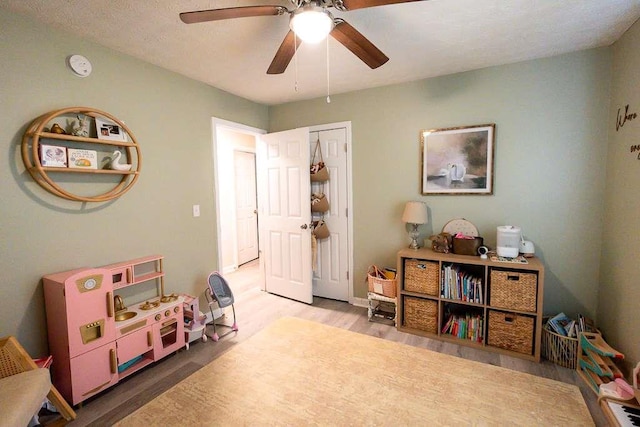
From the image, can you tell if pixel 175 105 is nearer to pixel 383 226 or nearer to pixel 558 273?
pixel 383 226

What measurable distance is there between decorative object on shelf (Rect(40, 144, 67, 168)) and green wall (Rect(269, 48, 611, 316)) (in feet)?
8.51

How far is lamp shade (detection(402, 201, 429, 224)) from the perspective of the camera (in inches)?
107

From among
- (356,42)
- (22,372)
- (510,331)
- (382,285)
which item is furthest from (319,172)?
(22,372)

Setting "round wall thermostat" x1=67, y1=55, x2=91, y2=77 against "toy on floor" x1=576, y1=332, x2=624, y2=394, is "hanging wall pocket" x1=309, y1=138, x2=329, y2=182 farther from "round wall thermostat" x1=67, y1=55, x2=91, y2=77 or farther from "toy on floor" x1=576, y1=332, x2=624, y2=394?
"toy on floor" x1=576, y1=332, x2=624, y2=394

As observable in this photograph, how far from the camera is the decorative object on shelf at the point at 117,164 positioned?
6.82 feet

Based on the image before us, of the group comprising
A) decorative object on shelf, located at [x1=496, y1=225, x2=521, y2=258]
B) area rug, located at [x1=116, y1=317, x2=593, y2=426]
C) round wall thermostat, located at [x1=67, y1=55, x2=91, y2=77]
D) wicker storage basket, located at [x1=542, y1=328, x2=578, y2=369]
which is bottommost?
area rug, located at [x1=116, y1=317, x2=593, y2=426]

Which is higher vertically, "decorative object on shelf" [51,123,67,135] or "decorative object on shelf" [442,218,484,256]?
"decorative object on shelf" [51,123,67,135]

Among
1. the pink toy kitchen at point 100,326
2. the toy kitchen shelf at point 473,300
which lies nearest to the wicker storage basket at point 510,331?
the toy kitchen shelf at point 473,300

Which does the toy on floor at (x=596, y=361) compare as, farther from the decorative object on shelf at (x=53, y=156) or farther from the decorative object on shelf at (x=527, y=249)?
the decorative object on shelf at (x=53, y=156)

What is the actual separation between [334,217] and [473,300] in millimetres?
1652

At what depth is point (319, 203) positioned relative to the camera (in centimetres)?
331

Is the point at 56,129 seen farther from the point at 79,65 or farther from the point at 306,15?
the point at 306,15

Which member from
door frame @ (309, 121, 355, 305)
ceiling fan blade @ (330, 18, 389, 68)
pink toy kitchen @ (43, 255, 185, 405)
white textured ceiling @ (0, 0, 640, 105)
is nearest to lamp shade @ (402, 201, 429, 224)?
door frame @ (309, 121, 355, 305)

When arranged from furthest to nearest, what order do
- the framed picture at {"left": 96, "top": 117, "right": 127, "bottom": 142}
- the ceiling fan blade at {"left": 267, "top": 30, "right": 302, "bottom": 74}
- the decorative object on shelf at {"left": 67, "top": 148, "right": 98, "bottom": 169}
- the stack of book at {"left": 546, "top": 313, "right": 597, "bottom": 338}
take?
1. the stack of book at {"left": 546, "top": 313, "right": 597, "bottom": 338}
2. the framed picture at {"left": 96, "top": 117, "right": 127, "bottom": 142}
3. the decorative object on shelf at {"left": 67, "top": 148, "right": 98, "bottom": 169}
4. the ceiling fan blade at {"left": 267, "top": 30, "right": 302, "bottom": 74}
